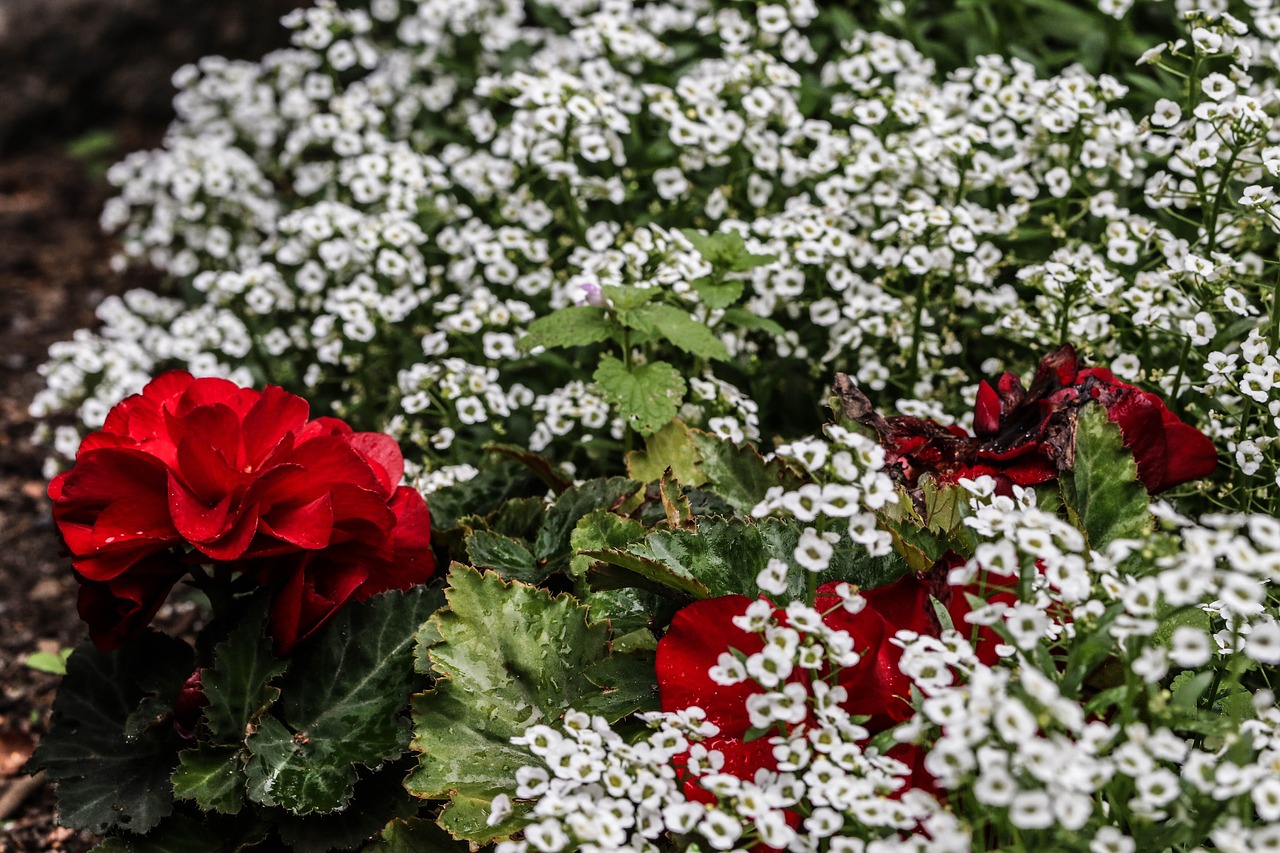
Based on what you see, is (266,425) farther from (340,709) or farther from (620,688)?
(620,688)

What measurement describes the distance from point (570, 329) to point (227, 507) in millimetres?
708

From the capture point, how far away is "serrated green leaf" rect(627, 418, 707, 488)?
1.91m

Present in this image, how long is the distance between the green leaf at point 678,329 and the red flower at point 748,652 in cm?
63

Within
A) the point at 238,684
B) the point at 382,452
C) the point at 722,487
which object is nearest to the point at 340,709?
the point at 238,684

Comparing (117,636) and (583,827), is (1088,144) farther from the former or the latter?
(117,636)

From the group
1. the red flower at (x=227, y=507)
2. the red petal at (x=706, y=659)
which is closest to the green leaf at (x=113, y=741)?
the red flower at (x=227, y=507)

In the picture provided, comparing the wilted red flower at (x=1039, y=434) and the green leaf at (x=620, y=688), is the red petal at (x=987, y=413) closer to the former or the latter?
the wilted red flower at (x=1039, y=434)

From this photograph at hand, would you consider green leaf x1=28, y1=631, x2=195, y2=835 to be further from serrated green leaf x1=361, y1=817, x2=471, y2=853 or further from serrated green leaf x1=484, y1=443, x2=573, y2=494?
serrated green leaf x1=484, y1=443, x2=573, y2=494

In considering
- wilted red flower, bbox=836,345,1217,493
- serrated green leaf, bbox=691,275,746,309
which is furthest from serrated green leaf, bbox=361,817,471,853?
serrated green leaf, bbox=691,275,746,309

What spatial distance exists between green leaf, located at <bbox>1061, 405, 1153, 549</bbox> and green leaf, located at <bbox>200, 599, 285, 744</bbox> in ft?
3.47

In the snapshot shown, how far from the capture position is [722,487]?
1.75m

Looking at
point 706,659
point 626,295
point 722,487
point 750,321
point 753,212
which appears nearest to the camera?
point 706,659

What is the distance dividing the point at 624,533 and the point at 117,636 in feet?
2.26

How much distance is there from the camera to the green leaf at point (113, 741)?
157 centimetres
